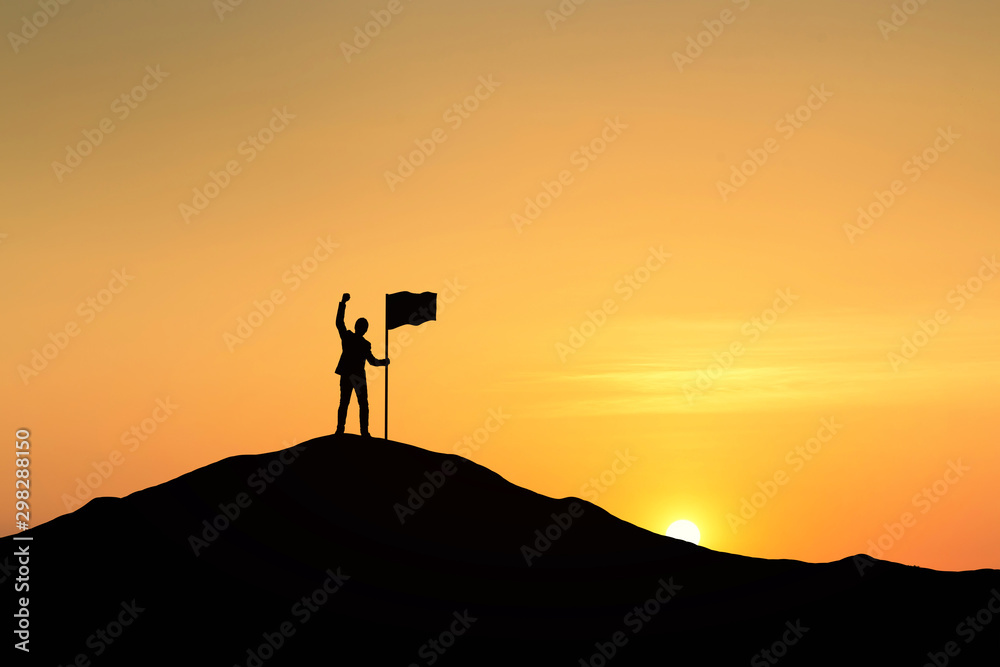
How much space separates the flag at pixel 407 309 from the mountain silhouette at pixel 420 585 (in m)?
3.11

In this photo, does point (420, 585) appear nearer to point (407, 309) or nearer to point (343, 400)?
point (343, 400)

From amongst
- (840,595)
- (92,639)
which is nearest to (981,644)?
(840,595)

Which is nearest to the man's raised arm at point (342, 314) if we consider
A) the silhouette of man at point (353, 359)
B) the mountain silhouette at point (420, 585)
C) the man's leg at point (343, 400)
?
the silhouette of man at point (353, 359)

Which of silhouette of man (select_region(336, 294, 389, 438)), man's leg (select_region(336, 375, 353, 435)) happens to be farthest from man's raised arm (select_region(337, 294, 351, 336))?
man's leg (select_region(336, 375, 353, 435))

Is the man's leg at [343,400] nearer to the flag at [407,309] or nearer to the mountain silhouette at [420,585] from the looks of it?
the mountain silhouette at [420,585]

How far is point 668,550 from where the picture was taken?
88.9 feet

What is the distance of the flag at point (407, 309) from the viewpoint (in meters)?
26.5

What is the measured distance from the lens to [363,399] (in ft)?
86.3

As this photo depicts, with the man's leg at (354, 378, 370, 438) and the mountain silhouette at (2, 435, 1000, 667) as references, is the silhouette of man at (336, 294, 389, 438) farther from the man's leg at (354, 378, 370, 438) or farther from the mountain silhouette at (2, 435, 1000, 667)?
the mountain silhouette at (2, 435, 1000, 667)

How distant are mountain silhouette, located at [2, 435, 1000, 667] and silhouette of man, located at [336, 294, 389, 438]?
184 centimetres

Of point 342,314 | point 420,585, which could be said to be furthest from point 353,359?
point 420,585

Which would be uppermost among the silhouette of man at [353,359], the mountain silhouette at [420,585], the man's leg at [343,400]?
the silhouette of man at [353,359]

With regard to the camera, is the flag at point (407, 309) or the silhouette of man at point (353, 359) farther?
the flag at point (407, 309)

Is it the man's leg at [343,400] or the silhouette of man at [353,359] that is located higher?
the silhouette of man at [353,359]
